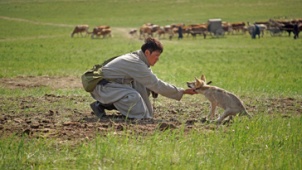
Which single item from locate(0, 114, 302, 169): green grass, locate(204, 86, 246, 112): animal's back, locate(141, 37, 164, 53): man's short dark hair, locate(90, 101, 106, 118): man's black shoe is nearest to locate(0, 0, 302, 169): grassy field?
locate(0, 114, 302, 169): green grass

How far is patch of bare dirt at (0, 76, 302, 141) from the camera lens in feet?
24.0

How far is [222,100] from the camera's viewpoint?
8.63 meters

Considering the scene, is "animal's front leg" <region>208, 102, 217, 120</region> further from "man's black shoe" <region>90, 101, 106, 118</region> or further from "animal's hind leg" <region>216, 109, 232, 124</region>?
"man's black shoe" <region>90, 101, 106, 118</region>

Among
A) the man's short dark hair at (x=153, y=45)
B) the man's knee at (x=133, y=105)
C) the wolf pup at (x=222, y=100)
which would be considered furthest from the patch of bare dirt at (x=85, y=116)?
the man's short dark hair at (x=153, y=45)

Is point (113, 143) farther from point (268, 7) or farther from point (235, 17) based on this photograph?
point (268, 7)

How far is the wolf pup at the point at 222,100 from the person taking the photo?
8.51m

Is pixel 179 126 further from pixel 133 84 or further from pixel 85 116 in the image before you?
pixel 85 116

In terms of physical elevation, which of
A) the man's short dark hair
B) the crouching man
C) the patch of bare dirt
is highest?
the man's short dark hair

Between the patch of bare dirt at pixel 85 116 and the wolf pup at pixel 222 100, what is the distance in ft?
1.18

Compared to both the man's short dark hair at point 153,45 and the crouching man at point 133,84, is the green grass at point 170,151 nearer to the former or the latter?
the crouching man at point 133,84

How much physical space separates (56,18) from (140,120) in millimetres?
62257

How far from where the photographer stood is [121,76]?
8.57m

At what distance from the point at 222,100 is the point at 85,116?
83.4 inches

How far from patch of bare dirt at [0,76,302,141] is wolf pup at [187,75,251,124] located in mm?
358
